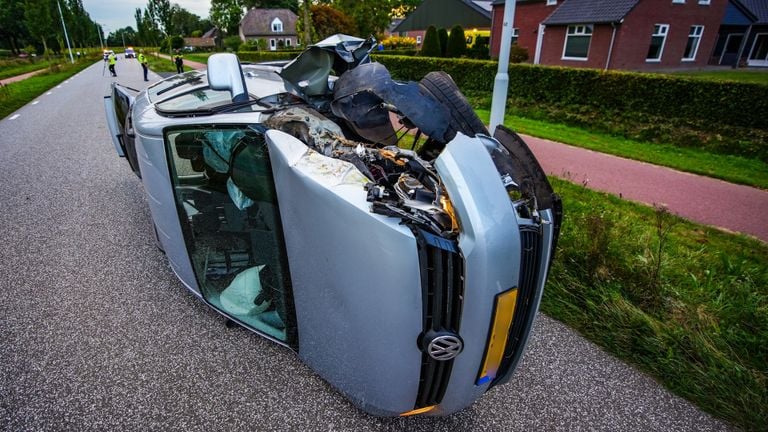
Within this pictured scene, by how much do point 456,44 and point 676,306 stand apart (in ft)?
73.3

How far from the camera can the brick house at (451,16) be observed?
35656mm

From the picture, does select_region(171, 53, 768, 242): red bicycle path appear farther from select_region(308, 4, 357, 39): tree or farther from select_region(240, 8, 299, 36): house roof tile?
select_region(240, 8, 299, 36): house roof tile

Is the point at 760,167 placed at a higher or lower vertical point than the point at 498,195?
lower

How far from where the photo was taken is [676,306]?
2.97 metres

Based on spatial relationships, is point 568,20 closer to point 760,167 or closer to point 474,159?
point 760,167

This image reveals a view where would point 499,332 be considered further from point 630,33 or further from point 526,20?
point 526,20

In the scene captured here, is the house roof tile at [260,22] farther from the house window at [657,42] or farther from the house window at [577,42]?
the house window at [657,42]

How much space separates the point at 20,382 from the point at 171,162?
1509 mm

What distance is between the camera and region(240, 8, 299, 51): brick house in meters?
64.1

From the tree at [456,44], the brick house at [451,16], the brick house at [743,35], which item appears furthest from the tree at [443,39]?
the brick house at [743,35]

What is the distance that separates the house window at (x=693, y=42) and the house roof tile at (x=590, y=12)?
551cm

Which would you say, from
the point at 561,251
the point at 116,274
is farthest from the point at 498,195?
the point at 116,274

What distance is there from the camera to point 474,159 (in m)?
1.78

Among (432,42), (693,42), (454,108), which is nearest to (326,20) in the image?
(432,42)
